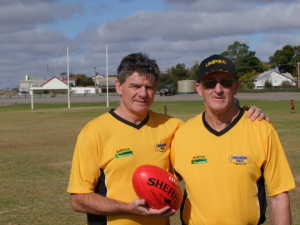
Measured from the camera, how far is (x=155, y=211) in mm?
3244

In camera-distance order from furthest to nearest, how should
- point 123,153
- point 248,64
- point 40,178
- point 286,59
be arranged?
1. point 248,64
2. point 286,59
3. point 40,178
4. point 123,153

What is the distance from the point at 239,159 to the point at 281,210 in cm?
47

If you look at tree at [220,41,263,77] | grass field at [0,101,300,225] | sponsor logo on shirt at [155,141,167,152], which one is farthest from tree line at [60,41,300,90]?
sponsor logo on shirt at [155,141,167,152]

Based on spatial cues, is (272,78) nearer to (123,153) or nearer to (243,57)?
(243,57)

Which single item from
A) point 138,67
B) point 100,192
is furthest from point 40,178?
point 138,67

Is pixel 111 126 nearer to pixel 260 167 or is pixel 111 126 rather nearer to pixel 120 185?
pixel 120 185

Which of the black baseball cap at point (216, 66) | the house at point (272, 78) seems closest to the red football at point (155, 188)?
the black baseball cap at point (216, 66)

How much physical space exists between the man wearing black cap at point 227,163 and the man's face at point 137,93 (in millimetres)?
414

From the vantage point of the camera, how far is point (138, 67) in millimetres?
3543

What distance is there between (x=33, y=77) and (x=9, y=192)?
525 feet

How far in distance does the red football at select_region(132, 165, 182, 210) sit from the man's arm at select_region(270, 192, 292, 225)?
0.71m

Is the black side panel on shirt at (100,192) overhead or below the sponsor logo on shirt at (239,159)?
below

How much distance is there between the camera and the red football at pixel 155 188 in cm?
327

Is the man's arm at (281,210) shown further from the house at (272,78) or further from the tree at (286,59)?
the tree at (286,59)
